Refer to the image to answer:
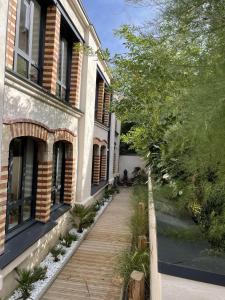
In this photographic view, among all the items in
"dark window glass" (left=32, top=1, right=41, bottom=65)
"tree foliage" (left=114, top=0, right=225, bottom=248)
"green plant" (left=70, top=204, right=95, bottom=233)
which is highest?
"dark window glass" (left=32, top=1, right=41, bottom=65)

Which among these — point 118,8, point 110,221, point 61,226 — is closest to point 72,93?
point 61,226

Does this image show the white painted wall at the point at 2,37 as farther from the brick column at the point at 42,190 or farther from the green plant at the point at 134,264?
the green plant at the point at 134,264

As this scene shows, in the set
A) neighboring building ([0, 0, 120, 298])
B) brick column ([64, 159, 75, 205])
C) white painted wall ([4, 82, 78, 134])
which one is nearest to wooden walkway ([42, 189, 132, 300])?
neighboring building ([0, 0, 120, 298])

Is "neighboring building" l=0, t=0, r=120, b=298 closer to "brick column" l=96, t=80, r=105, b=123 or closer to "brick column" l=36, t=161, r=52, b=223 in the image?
"brick column" l=36, t=161, r=52, b=223

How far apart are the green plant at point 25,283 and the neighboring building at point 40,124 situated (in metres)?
0.14

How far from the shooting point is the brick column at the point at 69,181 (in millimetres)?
9742

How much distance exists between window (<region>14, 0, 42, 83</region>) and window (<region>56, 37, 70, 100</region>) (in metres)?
1.62

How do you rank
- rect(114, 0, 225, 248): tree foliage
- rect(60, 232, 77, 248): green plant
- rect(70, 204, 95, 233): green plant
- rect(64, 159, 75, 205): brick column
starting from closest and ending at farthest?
rect(114, 0, 225, 248): tree foliage
rect(60, 232, 77, 248): green plant
rect(70, 204, 95, 233): green plant
rect(64, 159, 75, 205): brick column

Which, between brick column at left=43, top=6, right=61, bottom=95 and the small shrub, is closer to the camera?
the small shrub

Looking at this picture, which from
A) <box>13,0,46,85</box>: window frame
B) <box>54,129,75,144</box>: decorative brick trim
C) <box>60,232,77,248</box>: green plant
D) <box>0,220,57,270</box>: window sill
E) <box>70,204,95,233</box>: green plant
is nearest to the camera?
<box>0,220,57,270</box>: window sill

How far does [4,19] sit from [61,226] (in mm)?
5266

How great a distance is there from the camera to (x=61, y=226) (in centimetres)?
870

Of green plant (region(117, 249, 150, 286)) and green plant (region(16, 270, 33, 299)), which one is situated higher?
green plant (region(117, 249, 150, 286))

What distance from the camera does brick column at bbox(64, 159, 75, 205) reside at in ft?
32.0
